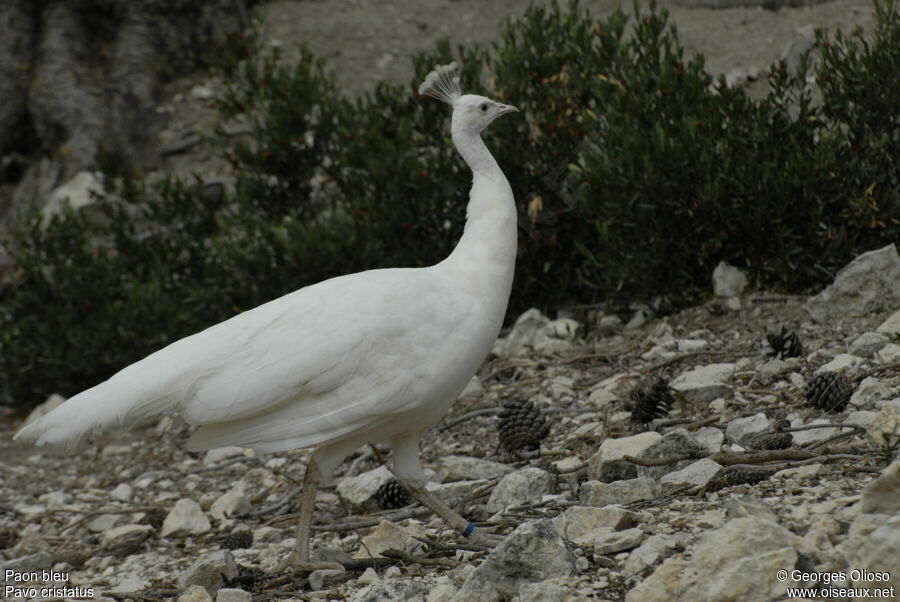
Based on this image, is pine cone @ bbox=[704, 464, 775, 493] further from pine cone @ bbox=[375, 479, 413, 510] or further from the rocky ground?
pine cone @ bbox=[375, 479, 413, 510]

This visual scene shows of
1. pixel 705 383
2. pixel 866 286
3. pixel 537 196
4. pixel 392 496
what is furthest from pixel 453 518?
pixel 537 196

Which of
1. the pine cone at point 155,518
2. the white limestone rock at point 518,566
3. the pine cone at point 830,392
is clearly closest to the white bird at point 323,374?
the white limestone rock at point 518,566

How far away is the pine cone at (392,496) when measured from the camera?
5012mm

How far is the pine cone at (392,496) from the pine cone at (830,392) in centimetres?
193

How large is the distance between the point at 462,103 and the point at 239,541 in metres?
2.29

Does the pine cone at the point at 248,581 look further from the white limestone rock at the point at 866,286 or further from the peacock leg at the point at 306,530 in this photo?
the white limestone rock at the point at 866,286

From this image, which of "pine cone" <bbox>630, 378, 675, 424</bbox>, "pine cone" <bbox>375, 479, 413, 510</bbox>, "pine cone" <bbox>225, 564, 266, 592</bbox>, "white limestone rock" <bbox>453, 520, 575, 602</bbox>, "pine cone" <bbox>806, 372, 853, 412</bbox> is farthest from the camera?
"pine cone" <bbox>630, 378, 675, 424</bbox>

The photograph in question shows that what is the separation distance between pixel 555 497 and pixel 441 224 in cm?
394

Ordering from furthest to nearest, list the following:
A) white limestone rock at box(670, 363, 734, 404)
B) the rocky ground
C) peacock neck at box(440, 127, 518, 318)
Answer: white limestone rock at box(670, 363, 734, 404) < peacock neck at box(440, 127, 518, 318) < the rocky ground

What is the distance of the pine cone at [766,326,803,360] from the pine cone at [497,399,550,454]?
1.29 meters

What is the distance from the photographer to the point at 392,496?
16.4 ft

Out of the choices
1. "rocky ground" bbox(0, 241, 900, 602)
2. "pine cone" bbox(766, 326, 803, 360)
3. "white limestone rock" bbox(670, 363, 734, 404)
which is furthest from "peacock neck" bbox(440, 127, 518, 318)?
"pine cone" bbox(766, 326, 803, 360)

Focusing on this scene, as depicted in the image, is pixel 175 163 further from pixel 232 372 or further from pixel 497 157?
pixel 232 372

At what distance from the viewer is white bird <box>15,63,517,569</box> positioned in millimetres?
4039
